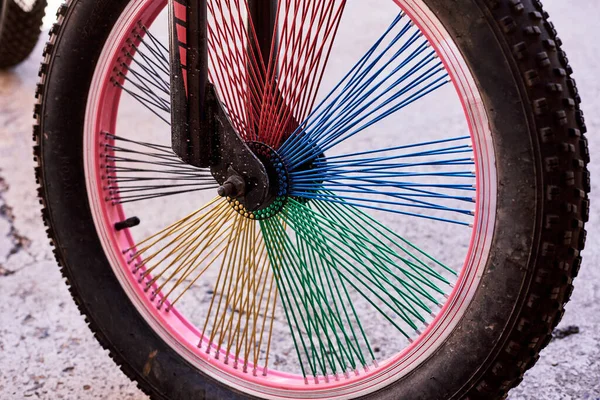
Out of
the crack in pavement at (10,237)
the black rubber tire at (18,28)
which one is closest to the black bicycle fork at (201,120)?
the crack in pavement at (10,237)

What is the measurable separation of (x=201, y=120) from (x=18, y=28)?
7.32ft

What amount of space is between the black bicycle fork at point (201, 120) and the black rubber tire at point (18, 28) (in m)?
2.09

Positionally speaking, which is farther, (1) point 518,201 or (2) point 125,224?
(2) point 125,224

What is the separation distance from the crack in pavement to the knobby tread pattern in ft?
A: 4.98

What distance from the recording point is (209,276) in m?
1.78

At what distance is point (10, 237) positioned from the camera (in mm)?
1970

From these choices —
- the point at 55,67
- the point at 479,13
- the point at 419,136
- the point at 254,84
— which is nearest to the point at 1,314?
the point at 55,67

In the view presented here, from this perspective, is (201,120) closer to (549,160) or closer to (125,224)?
(125,224)

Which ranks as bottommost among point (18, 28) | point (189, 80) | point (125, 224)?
point (125, 224)

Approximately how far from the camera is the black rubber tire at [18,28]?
2721mm

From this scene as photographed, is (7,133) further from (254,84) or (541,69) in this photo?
(541,69)

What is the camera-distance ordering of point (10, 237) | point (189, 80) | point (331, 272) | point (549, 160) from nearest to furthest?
point (549, 160)
point (189, 80)
point (331, 272)
point (10, 237)

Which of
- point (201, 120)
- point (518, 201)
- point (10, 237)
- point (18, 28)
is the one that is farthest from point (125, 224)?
point (18, 28)

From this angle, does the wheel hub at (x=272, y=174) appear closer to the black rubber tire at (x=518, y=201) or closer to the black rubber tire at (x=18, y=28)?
the black rubber tire at (x=518, y=201)
